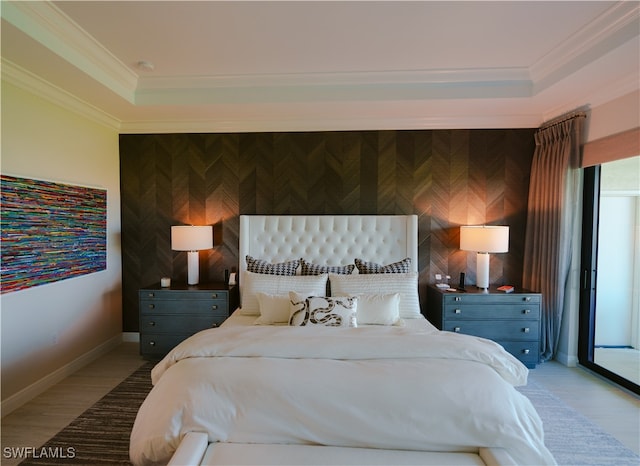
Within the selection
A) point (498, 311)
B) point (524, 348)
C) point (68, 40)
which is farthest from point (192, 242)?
point (524, 348)

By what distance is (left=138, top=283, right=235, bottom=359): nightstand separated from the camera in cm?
346

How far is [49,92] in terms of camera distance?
290 cm

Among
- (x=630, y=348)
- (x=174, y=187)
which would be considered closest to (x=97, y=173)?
(x=174, y=187)

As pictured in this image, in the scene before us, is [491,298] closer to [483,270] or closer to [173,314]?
[483,270]

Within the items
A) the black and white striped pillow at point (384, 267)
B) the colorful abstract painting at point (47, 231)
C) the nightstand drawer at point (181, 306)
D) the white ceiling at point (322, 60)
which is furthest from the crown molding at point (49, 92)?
the black and white striped pillow at point (384, 267)

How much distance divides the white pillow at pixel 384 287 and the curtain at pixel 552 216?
1.55 meters

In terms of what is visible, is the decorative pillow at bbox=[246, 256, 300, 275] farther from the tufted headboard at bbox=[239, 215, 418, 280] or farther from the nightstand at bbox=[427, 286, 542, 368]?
the nightstand at bbox=[427, 286, 542, 368]

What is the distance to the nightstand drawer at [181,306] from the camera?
136 inches

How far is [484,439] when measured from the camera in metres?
1.55

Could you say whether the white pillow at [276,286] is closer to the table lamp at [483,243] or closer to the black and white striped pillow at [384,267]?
the black and white striped pillow at [384,267]

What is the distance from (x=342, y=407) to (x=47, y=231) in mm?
3021

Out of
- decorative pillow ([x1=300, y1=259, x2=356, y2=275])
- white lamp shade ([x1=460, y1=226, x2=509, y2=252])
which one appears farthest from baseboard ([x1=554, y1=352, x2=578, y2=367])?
decorative pillow ([x1=300, y1=259, x2=356, y2=275])

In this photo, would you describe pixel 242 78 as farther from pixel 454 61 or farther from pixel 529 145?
pixel 529 145

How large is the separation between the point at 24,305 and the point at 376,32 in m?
3.65
